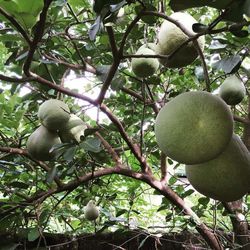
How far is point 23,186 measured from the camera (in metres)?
1.66

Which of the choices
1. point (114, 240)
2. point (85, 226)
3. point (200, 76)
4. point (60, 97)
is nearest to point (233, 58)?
point (200, 76)

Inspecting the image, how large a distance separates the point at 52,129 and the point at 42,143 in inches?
2.7

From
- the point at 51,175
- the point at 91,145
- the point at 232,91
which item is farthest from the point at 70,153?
the point at 232,91

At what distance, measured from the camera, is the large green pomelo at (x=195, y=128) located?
86 centimetres

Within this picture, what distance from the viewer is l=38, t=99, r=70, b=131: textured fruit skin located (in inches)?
57.2

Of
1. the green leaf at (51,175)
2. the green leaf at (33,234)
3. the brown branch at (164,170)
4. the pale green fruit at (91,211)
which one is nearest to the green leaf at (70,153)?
the green leaf at (51,175)

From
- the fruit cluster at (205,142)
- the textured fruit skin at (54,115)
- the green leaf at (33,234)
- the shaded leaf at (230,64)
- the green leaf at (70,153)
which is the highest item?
the textured fruit skin at (54,115)

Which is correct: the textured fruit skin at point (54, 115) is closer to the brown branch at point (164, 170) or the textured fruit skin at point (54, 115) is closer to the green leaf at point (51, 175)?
the green leaf at point (51, 175)

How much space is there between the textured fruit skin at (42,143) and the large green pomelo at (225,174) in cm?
68

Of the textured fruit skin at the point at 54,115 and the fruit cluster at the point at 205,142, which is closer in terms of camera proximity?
the fruit cluster at the point at 205,142

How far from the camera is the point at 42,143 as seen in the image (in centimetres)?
149

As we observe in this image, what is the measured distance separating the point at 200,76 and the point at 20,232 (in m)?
0.97

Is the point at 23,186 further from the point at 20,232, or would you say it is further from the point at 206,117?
the point at 206,117

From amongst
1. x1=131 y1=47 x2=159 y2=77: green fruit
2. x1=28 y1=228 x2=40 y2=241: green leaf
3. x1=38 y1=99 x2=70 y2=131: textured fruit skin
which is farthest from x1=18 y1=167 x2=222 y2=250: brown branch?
x1=131 y1=47 x2=159 y2=77: green fruit
